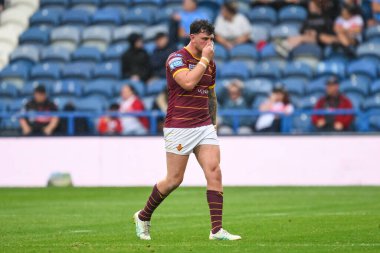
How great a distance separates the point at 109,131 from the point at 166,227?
1017cm

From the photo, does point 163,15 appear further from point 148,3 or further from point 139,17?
point 148,3

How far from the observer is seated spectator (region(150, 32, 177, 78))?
1035 inches

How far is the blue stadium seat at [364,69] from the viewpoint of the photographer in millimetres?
25812

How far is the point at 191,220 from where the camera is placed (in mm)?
14938

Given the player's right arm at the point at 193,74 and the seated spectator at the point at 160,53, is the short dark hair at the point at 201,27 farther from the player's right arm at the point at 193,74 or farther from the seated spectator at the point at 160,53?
the seated spectator at the point at 160,53

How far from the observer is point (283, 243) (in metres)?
11.4

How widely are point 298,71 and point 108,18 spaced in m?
6.14

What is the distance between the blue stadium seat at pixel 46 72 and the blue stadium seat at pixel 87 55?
2.51 feet

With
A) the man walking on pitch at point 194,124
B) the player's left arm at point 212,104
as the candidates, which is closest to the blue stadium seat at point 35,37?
the player's left arm at point 212,104

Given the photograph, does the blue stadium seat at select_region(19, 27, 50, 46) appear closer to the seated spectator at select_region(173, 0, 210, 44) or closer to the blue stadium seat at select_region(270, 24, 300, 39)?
the seated spectator at select_region(173, 0, 210, 44)

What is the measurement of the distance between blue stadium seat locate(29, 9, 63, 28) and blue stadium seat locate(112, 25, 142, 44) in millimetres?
2090

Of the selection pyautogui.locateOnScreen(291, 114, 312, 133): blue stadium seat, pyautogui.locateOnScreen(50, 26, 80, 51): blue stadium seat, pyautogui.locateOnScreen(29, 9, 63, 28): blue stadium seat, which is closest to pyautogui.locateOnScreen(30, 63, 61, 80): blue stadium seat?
pyautogui.locateOnScreen(50, 26, 80, 51): blue stadium seat

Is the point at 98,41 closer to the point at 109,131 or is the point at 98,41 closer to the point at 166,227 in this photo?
the point at 109,131

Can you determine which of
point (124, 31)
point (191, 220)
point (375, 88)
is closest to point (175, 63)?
point (191, 220)
